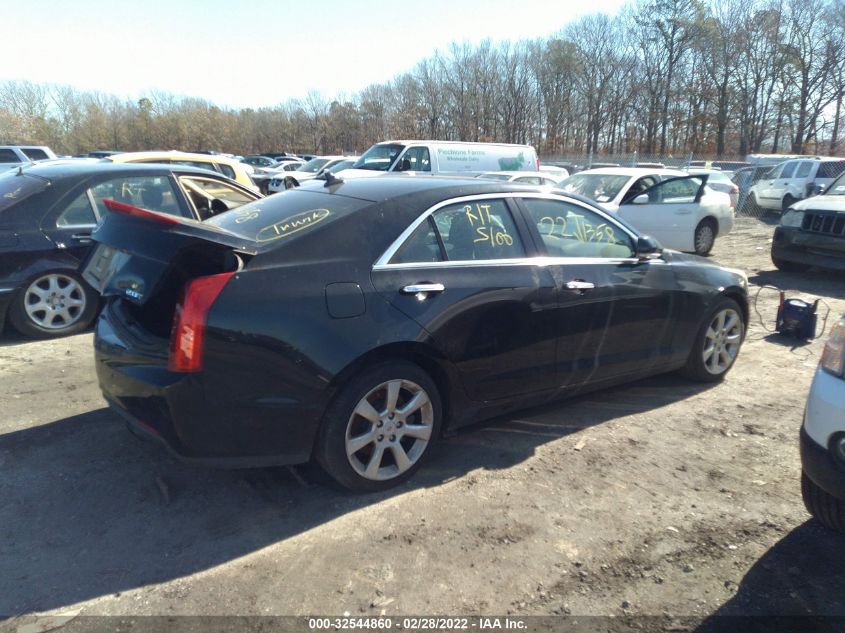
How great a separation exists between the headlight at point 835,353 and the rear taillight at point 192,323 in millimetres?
2867

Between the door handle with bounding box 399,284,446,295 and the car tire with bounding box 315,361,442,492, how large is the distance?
1.26ft

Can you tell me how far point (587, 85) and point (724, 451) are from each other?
55.0 meters

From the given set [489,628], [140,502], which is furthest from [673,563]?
[140,502]

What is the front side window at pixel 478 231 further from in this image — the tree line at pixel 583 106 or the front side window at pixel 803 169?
the tree line at pixel 583 106

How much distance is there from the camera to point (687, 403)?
471 cm

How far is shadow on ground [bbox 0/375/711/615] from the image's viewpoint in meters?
2.75

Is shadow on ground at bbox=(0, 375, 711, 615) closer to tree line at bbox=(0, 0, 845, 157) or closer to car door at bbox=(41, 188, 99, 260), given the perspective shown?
car door at bbox=(41, 188, 99, 260)

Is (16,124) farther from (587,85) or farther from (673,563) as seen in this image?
(673,563)

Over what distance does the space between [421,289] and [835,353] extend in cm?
202

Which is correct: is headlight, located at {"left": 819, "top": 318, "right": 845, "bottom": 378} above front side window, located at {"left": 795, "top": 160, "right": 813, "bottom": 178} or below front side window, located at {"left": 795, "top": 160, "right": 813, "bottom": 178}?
above

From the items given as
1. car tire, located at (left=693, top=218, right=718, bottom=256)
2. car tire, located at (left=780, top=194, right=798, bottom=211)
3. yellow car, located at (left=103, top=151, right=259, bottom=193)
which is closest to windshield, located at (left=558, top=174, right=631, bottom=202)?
car tire, located at (left=693, top=218, right=718, bottom=256)

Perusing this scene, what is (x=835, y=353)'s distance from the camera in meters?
2.89

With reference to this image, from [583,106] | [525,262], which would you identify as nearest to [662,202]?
[525,262]

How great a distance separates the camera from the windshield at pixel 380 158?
15.8 m
